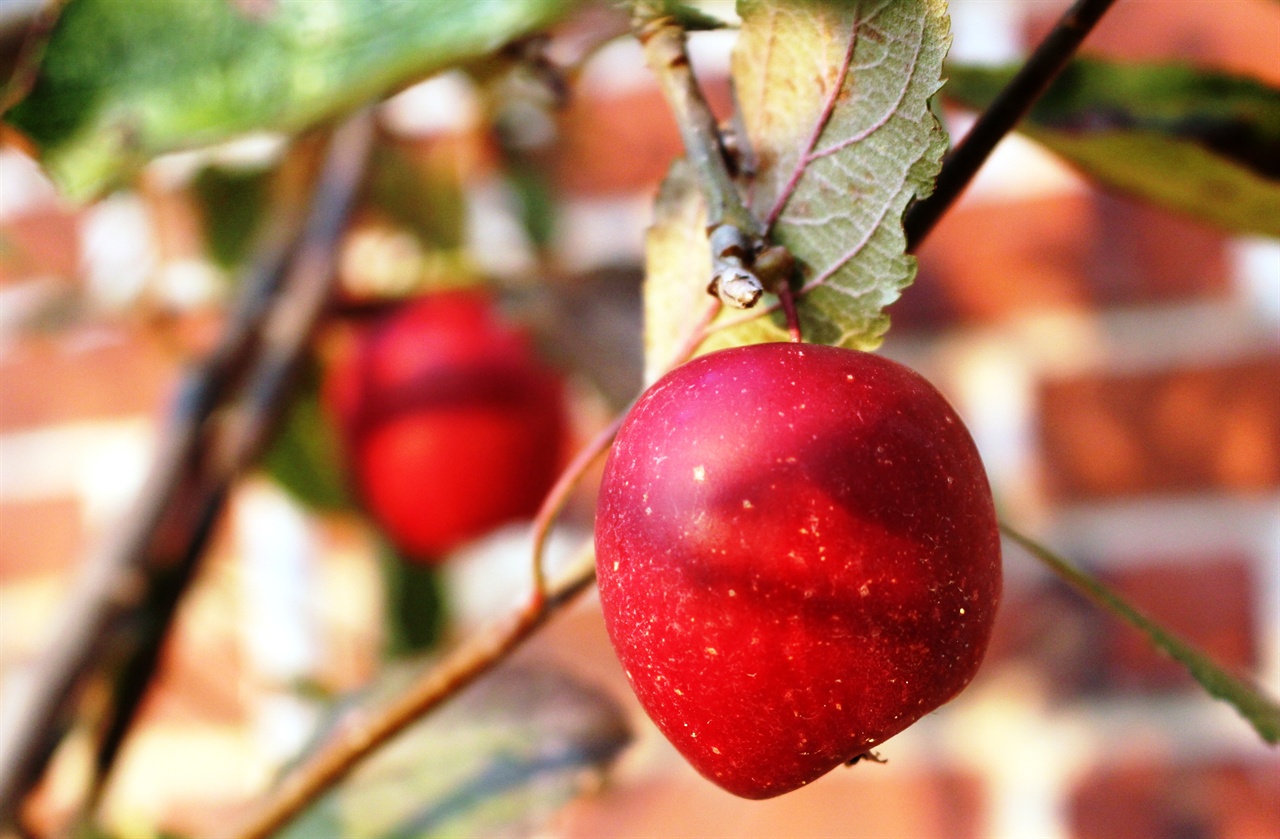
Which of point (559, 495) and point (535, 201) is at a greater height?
point (559, 495)

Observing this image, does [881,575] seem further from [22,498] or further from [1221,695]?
[22,498]

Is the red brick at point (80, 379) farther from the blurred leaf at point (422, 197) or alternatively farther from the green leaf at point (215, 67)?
the green leaf at point (215, 67)

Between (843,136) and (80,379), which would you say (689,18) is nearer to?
(843,136)

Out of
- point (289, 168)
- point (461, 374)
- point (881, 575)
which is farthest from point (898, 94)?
point (289, 168)

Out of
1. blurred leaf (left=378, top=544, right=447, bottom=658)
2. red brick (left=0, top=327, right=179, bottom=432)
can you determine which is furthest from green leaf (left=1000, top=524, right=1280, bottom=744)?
red brick (left=0, top=327, right=179, bottom=432)

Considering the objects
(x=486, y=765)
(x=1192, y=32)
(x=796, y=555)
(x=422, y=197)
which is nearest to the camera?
(x=796, y=555)

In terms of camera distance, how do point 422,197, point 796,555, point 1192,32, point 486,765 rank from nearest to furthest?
point 796,555 → point 486,765 → point 1192,32 → point 422,197

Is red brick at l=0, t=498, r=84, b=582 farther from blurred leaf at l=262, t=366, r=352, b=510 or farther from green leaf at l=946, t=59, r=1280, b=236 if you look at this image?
green leaf at l=946, t=59, r=1280, b=236

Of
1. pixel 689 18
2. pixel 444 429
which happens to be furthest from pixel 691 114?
pixel 444 429
